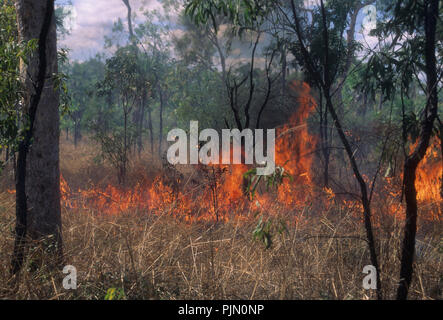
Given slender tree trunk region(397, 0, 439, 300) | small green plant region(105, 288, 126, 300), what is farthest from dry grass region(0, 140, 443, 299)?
slender tree trunk region(397, 0, 439, 300)

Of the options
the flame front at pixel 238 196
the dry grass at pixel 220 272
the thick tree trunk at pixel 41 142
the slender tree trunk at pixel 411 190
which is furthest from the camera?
the flame front at pixel 238 196

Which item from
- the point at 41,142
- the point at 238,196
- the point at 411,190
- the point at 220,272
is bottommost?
the point at 220,272

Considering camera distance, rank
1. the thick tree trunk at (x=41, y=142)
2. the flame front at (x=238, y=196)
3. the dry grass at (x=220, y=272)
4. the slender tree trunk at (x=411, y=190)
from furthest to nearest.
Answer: the flame front at (x=238, y=196)
the thick tree trunk at (x=41, y=142)
the dry grass at (x=220, y=272)
the slender tree trunk at (x=411, y=190)

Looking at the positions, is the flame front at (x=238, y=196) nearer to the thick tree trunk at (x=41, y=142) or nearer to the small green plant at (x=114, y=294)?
the thick tree trunk at (x=41, y=142)

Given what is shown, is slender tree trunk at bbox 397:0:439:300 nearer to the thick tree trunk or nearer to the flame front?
the flame front

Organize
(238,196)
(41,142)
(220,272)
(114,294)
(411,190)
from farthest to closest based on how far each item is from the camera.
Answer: (238,196) → (41,142) → (220,272) → (114,294) → (411,190)

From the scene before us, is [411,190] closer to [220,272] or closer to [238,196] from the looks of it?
[220,272]

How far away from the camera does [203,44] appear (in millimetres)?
24719

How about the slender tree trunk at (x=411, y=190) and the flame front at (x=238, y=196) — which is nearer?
the slender tree trunk at (x=411, y=190)

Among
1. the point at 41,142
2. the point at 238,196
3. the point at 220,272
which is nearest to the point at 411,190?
the point at 220,272

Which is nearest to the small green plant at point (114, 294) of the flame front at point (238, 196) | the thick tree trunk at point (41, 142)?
the thick tree trunk at point (41, 142)

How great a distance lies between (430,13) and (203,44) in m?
22.3
